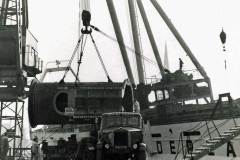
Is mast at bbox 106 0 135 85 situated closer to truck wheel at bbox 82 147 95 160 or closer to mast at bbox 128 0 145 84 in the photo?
mast at bbox 128 0 145 84

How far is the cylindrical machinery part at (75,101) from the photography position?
21.1 metres

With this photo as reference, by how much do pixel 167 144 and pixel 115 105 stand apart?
4505mm

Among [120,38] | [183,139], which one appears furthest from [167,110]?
[120,38]

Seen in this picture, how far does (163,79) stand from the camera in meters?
28.8

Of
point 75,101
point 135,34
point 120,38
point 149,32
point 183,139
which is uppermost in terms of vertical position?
point 149,32

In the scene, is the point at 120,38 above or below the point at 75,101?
above

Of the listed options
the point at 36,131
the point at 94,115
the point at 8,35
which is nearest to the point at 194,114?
the point at 94,115

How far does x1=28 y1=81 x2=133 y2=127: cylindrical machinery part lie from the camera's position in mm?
21094

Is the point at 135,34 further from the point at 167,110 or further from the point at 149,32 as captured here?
the point at 167,110

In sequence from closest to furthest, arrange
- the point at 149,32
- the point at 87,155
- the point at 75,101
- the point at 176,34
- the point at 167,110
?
the point at 87,155
the point at 75,101
the point at 167,110
the point at 176,34
the point at 149,32

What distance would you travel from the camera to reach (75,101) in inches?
828

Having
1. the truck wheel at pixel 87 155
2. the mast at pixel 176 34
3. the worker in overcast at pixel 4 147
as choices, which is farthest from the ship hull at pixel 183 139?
the mast at pixel 176 34

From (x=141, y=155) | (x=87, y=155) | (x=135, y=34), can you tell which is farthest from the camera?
(x=135, y=34)

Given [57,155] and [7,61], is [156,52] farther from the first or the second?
[57,155]
